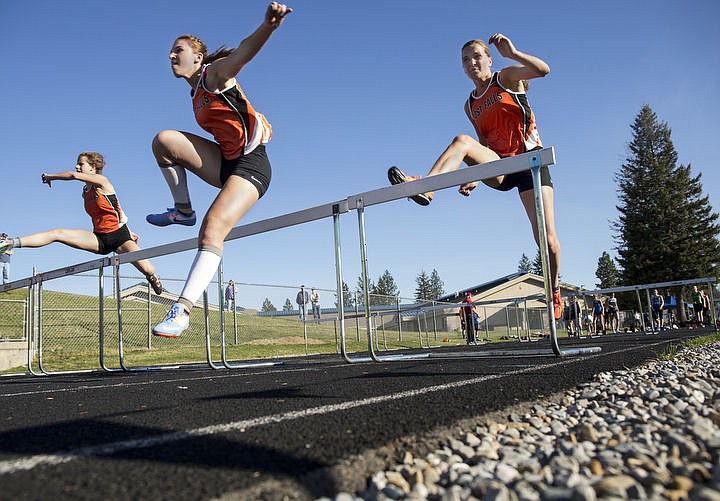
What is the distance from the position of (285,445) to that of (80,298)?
45.3 feet

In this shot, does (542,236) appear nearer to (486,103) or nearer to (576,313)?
(486,103)

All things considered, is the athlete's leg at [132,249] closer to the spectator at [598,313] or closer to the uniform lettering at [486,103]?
the uniform lettering at [486,103]

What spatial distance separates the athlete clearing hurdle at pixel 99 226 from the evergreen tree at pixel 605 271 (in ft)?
293

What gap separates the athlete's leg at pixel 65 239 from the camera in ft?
19.6

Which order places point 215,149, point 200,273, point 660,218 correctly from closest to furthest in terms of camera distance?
point 200,273
point 215,149
point 660,218

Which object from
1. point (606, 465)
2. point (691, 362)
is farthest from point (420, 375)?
point (606, 465)

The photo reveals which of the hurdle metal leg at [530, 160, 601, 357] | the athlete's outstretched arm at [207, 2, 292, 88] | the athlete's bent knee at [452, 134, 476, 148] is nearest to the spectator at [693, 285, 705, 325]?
the athlete's bent knee at [452, 134, 476, 148]

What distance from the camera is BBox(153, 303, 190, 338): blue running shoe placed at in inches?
115

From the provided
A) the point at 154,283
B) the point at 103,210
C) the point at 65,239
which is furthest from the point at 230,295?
the point at 65,239

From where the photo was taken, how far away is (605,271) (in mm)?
88125

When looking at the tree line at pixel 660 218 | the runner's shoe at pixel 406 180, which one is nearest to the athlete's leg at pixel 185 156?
the runner's shoe at pixel 406 180

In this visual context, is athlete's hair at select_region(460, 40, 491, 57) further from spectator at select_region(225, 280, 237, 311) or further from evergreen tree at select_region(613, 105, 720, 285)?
evergreen tree at select_region(613, 105, 720, 285)

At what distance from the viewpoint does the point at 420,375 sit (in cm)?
359

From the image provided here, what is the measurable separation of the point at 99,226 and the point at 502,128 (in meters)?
4.85
